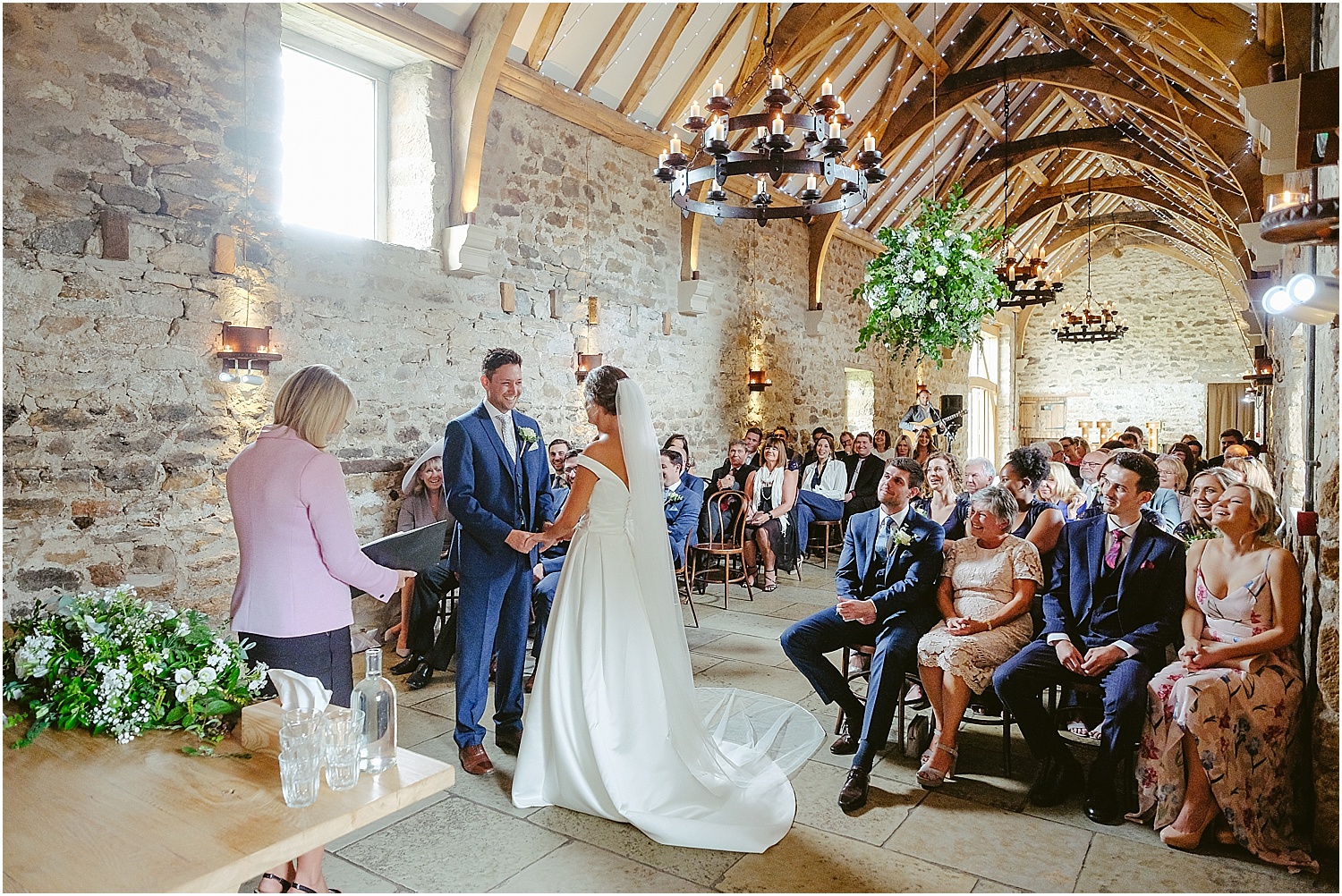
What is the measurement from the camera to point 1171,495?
5.04 m

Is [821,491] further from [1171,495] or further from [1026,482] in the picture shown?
[1026,482]

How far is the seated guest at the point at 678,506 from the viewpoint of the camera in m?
5.59

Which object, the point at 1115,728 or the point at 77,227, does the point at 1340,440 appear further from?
the point at 77,227

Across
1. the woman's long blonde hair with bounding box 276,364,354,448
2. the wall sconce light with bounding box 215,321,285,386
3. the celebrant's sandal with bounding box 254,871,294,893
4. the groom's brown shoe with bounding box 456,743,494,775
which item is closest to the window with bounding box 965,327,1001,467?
the wall sconce light with bounding box 215,321,285,386

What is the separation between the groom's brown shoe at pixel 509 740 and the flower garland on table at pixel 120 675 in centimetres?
166

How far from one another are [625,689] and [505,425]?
125 cm

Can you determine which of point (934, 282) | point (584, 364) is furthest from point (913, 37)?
point (584, 364)

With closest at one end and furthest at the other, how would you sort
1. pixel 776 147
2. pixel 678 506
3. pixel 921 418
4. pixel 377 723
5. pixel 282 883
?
1. pixel 377 723
2. pixel 282 883
3. pixel 776 147
4. pixel 678 506
5. pixel 921 418

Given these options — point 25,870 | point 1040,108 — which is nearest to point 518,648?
point 25,870

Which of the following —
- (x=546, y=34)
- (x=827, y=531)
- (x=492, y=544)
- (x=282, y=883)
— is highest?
(x=546, y=34)

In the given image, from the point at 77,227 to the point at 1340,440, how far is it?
17.4 feet

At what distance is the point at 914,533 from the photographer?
139 inches

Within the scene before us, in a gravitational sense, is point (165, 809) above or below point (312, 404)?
below

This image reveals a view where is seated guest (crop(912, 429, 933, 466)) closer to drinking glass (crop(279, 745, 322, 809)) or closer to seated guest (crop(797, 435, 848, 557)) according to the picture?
seated guest (crop(797, 435, 848, 557))
